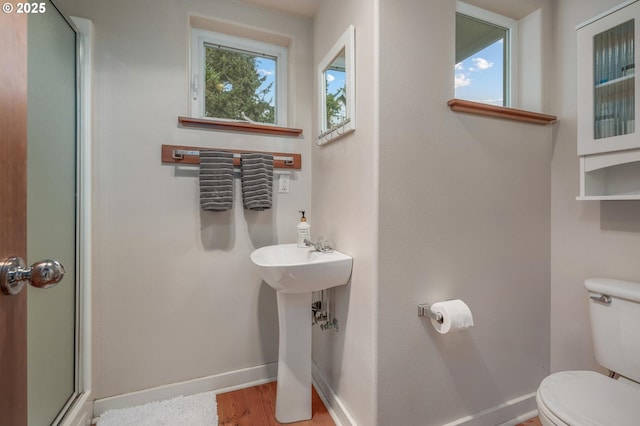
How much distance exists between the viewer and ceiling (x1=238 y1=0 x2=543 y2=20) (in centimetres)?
151

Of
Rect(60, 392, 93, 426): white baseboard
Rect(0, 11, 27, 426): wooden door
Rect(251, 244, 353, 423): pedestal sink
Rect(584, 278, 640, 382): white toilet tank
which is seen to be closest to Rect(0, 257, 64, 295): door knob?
Rect(0, 11, 27, 426): wooden door

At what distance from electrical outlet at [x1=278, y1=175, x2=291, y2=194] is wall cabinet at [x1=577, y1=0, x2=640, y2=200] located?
1.48 m

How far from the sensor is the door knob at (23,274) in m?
0.54

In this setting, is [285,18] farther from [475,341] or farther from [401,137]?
[475,341]

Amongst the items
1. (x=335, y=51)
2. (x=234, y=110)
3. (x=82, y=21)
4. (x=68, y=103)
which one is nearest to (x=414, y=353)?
(x=335, y=51)

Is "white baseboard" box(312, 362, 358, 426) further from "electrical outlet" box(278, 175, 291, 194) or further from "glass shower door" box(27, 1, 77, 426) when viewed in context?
"glass shower door" box(27, 1, 77, 426)

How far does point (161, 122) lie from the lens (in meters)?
1.60

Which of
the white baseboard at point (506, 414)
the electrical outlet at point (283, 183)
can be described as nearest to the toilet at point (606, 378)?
the white baseboard at point (506, 414)

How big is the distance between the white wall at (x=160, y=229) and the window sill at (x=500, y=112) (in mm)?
1046

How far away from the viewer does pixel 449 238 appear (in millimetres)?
1311

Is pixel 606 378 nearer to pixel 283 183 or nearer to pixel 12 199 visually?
pixel 283 183

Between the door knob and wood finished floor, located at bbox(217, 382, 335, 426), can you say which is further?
wood finished floor, located at bbox(217, 382, 335, 426)

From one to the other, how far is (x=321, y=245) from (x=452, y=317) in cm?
70

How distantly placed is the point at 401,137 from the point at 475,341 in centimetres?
102
